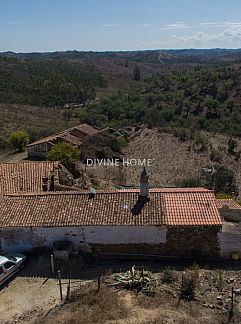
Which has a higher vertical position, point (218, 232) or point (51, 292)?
point (218, 232)

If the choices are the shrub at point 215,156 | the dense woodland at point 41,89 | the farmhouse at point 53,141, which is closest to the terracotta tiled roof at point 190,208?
the farmhouse at point 53,141

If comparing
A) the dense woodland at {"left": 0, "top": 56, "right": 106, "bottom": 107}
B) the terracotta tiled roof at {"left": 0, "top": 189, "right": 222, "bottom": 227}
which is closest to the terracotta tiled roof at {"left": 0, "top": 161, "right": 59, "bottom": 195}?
the terracotta tiled roof at {"left": 0, "top": 189, "right": 222, "bottom": 227}

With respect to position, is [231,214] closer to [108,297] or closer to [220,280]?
[220,280]

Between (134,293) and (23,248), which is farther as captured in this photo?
(23,248)

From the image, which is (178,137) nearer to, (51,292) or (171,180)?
(171,180)

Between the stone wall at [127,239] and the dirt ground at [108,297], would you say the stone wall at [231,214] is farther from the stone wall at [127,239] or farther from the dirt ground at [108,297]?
the dirt ground at [108,297]

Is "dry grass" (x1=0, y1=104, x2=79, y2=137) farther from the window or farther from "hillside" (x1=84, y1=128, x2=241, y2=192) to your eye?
the window

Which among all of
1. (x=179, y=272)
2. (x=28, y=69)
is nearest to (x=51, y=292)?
(x=179, y=272)

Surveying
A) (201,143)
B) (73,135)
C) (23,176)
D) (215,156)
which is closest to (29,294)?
(23,176)
